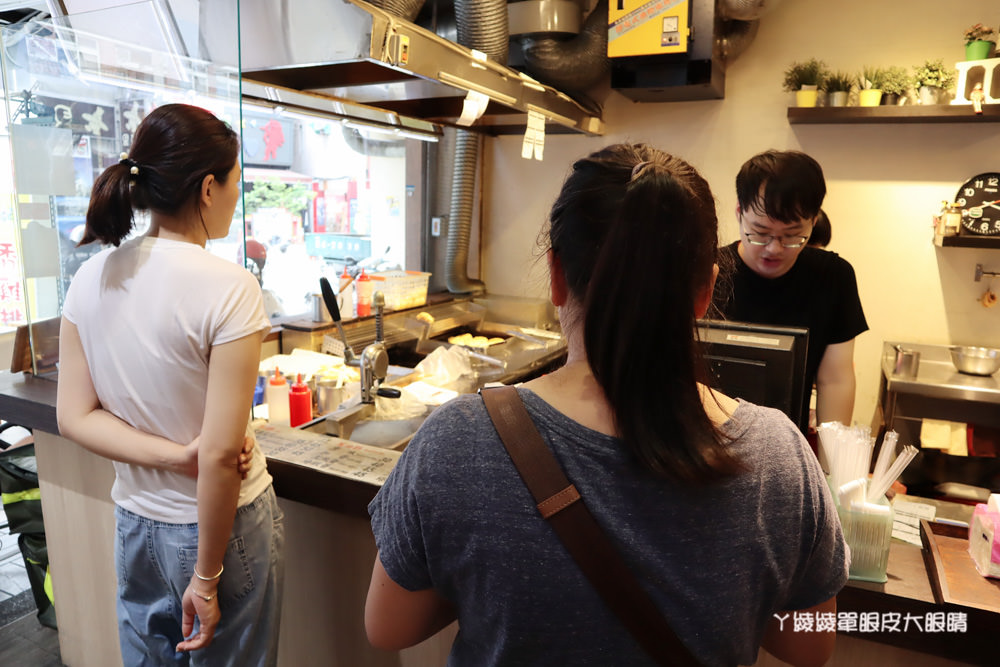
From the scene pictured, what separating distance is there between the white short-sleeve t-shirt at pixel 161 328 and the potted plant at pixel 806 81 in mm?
3126

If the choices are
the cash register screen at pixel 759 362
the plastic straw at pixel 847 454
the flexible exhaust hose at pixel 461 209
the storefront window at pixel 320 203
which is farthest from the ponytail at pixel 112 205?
the flexible exhaust hose at pixel 461 209

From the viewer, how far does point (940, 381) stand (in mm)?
3143

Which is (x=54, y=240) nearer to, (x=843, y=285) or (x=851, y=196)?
(x=843, y=285)

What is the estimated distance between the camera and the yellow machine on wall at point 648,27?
3.21 metres

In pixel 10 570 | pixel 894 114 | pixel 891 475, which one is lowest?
pixel 10 570

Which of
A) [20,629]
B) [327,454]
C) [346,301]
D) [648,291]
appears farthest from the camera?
[346,301]

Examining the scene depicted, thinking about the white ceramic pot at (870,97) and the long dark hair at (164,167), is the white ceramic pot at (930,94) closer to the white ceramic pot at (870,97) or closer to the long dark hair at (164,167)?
the white ceramic pot at (870,97)

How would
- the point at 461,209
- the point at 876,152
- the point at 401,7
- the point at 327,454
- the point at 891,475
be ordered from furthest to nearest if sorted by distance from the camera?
the point at 461,209, the point at 876,152, the point at 401,7, the point at 327,454, the point at 891,475

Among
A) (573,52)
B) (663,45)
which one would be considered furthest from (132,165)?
(573,52)

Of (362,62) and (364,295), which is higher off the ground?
(362,62)

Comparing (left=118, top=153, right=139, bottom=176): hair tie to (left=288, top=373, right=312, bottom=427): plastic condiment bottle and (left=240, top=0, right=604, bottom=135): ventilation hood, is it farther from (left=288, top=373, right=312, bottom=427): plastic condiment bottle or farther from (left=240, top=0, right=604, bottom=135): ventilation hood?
(left=288, top=373, right=312, bottom=427): plastic condiment bottle

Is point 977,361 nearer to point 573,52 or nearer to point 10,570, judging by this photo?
point 573,52

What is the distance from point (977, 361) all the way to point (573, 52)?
8.11ft

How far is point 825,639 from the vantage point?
35.9 inches
